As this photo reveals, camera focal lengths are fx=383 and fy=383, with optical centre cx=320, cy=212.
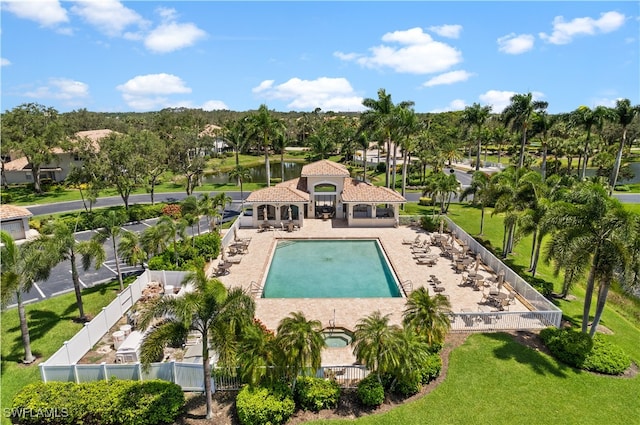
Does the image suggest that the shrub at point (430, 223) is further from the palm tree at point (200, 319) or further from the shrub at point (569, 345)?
the palm tree at point (200, 319)

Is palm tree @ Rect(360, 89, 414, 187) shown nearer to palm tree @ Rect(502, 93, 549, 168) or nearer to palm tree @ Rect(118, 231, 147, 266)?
palm tree @ Rect(502, 93, 549, 168)

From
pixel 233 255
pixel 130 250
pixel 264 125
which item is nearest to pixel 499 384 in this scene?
pixel 233 255

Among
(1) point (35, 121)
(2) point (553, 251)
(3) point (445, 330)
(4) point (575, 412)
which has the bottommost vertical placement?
(4) point (575, 412)

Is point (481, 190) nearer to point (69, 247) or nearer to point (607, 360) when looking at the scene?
point (607, 360)

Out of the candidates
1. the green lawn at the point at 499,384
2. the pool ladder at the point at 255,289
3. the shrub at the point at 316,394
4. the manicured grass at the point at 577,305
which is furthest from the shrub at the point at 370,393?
the manicured grass at the point at 577,305

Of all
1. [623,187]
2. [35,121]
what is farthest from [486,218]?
[35,121]

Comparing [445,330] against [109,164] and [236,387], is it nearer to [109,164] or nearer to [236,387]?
[236,387]
